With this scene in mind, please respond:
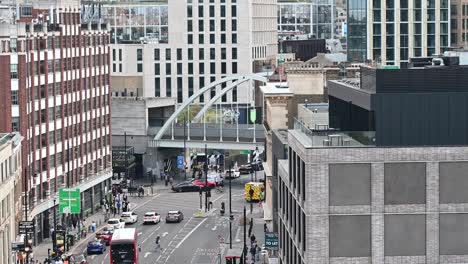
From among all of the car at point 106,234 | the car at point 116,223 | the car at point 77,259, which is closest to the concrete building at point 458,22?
the car at point 116,223

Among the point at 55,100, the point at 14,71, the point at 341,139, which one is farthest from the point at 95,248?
the point at 341,139

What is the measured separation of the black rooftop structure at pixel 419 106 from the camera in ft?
233

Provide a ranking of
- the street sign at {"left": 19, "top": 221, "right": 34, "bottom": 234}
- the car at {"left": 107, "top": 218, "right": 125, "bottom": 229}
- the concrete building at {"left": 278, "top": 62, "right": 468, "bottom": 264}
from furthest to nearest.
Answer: the car at {"left": 107, "top": 218, "right": 125, "bottom": 229} < the street sign at {"left": 19, "top": 221, "right": 34, "bottom": 234} < the concrete building at {"left": 278, "top": 62, "right": 468, "bottom": 264}

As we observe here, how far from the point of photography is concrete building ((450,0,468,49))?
182625 millimetres

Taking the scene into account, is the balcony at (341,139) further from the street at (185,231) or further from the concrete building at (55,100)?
the concrete building at (55,100)

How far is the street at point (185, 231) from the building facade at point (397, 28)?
2023 cm

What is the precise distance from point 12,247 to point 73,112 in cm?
4499

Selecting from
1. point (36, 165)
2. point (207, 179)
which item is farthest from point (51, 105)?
point (207, 179)

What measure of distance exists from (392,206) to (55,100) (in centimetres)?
7483

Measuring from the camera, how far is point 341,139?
7162cm

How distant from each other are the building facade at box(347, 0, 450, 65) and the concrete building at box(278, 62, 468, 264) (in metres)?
108

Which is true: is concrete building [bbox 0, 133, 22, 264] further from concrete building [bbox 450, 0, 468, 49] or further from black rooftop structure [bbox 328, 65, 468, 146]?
concrete building [bbox 450, 0, 468, 49]

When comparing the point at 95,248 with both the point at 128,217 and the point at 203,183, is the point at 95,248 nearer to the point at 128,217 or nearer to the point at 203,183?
the point at 128,217

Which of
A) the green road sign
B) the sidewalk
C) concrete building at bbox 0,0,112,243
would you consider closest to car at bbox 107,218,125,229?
the sidewalk
